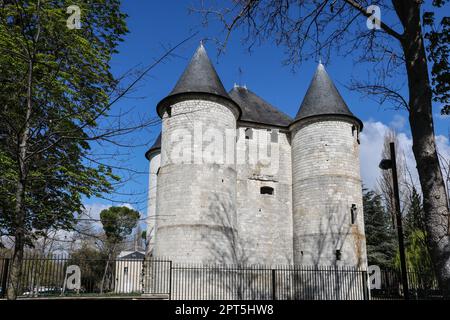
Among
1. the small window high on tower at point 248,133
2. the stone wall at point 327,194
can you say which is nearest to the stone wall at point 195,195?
the small window high on tower at point 248,133

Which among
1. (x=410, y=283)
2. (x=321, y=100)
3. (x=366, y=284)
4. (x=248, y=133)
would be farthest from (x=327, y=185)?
(x=410, y=283)

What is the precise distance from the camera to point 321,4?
22.6 ft

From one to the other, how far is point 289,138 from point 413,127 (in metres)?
15.0

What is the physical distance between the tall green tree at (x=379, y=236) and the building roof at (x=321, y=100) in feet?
25.7

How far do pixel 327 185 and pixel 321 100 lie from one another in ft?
14.5

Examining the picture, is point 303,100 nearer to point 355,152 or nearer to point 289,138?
point 289,138

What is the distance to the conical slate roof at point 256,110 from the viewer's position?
68.4ft

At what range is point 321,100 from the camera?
20000mm

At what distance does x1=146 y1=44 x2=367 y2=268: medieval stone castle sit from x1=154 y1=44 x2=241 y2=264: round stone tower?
0.04 m

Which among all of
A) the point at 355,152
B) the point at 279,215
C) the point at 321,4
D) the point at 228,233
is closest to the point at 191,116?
the point at 228,233

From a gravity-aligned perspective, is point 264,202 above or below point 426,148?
above

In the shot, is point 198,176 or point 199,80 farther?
point 199,80

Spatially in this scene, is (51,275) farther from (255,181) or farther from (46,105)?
(46,105)

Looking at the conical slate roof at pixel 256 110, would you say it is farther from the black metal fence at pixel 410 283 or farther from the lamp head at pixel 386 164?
the lamp head at pixel 386 164
